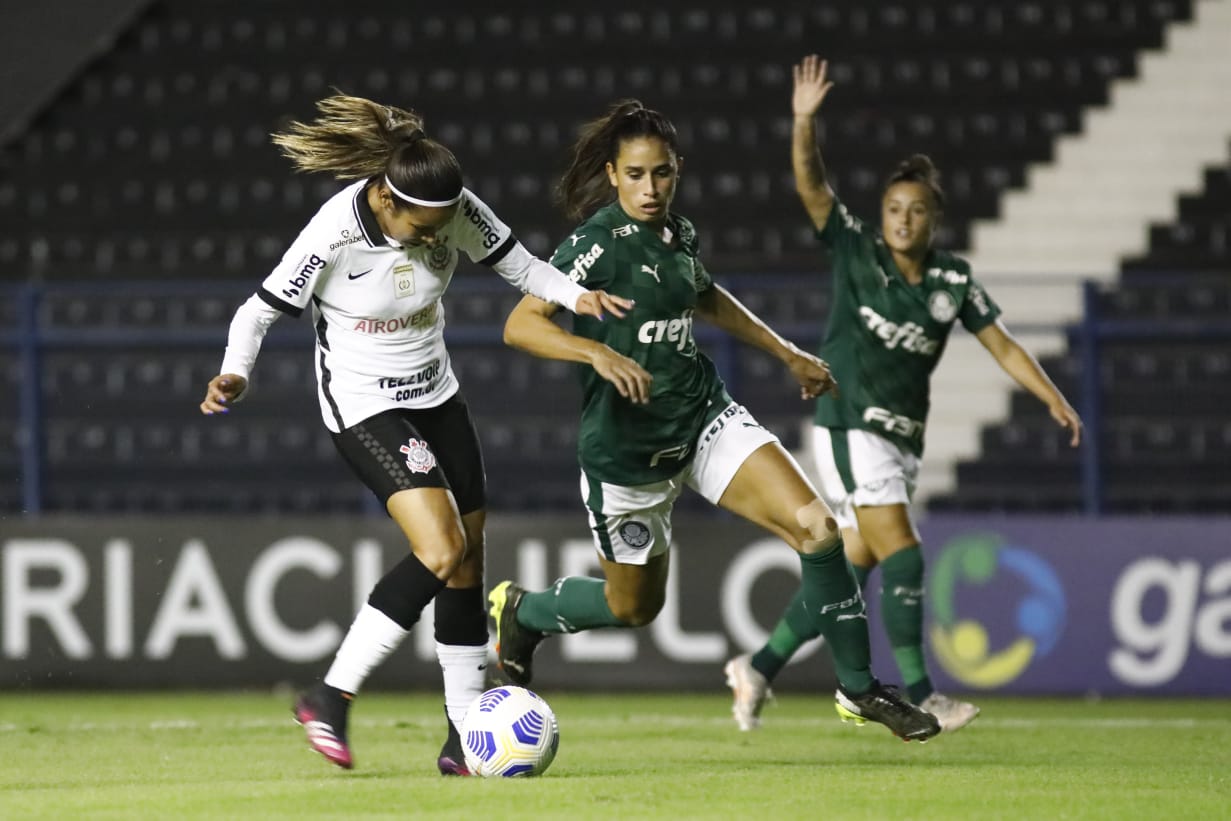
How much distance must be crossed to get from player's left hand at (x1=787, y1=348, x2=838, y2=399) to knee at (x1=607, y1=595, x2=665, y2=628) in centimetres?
85

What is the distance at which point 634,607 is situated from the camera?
21.9 feet

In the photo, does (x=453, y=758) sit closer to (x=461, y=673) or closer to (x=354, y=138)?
(x=461, y=673)

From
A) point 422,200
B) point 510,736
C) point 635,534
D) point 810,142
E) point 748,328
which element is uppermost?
point 810,142

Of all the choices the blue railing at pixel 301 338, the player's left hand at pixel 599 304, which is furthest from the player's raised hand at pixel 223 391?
the blue railing at pixel 301 338

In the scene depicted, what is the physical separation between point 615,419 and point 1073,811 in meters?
1.94

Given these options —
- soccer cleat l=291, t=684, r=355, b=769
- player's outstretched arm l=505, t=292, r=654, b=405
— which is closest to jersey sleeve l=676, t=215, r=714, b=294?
player's outstretched arm l=505, t=292, r=654, b=405

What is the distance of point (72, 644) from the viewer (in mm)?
9906

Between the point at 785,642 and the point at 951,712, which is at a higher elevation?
the point at 785,642

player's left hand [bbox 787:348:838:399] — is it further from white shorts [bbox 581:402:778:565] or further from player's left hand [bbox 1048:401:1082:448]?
player's left hand [bbox 1048:401:1082:448]

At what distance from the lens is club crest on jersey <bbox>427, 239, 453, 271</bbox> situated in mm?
5910

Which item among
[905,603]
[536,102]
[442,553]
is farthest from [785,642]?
[536,102]

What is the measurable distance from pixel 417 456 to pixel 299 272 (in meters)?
0.62

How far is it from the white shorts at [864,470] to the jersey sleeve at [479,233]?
6.41 feet

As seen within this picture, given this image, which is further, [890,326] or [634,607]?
[890,326]
